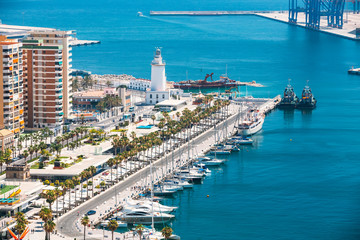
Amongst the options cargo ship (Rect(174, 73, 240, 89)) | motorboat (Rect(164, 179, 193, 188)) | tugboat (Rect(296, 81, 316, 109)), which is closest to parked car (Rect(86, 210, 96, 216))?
motorboat (Rect(164, 179, 193, 188))

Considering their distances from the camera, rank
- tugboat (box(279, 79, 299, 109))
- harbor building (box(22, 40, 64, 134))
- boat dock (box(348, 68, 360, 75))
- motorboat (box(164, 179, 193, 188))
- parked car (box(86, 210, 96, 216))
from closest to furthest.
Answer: parked car (box(86, 210, 96, 216)), motorboat (box(164, 179, 193, 188)), harbor building (box(22, 40, 64, 134)), tugboat (box(279, 79, 299, 109)), boat dock (box(348, 68, 360, 75))

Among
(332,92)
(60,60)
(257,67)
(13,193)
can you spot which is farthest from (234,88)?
(13,193)

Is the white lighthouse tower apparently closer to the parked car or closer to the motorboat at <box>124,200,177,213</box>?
the motorboat at <box>124,200,177,213</box>

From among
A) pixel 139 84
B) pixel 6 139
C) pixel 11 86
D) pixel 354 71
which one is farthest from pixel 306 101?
pixel 6 139

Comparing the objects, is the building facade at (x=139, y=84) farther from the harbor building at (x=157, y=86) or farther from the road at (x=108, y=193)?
the road at (x=108, y=193)

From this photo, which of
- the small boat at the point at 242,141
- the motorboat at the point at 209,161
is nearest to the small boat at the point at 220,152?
the motorboat at the point at 209,161

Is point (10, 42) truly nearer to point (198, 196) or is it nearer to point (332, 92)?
point (198, 196)

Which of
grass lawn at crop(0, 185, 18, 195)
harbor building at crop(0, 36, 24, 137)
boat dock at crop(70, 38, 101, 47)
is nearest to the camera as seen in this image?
grass lawn at crop(0, 185, 18, 195)

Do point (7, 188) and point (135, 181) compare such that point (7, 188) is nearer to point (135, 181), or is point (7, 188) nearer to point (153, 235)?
point (135, 181)
